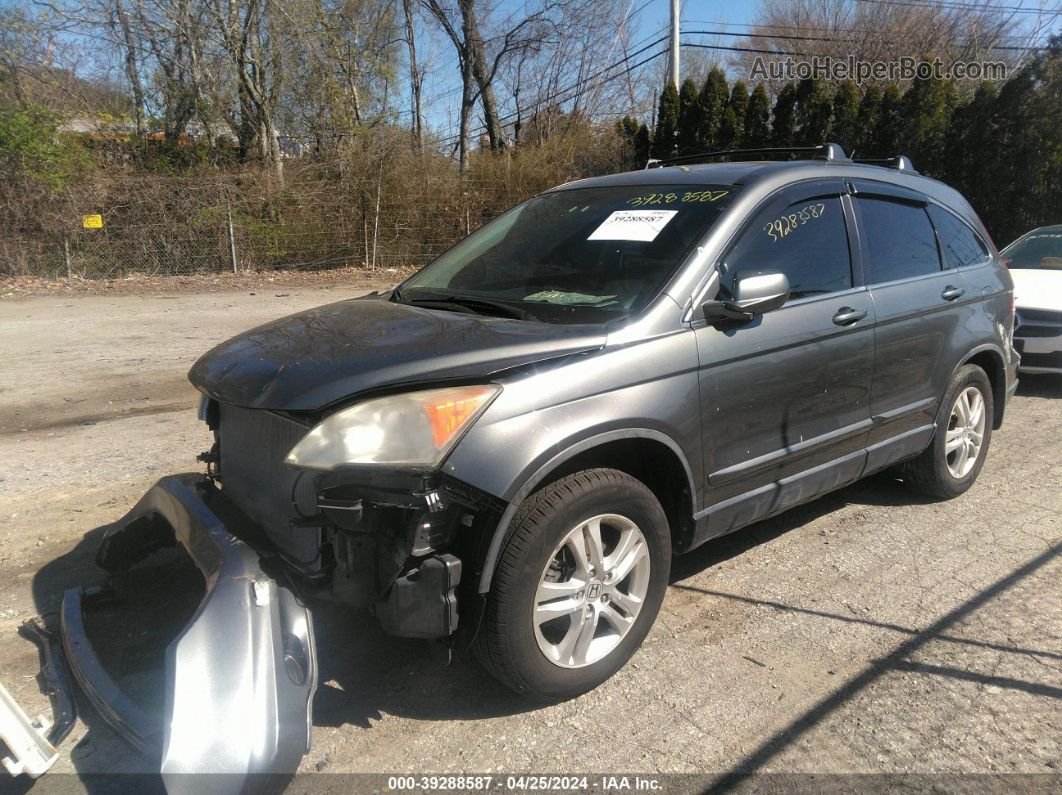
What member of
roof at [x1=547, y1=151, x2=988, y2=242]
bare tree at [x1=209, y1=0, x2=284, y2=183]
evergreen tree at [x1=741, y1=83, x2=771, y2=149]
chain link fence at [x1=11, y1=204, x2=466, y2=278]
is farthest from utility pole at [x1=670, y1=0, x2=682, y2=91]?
roof at [x1=547, y1=151, x2=988, y2=242]

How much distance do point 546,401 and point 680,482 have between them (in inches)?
31.1

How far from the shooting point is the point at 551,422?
2.73m

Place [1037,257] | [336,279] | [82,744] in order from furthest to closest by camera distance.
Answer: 1. [336,279]
2. [1037,257]
3. [82,744]

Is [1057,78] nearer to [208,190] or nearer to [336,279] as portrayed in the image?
[336,279]

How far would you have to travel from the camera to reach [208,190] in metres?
18.0

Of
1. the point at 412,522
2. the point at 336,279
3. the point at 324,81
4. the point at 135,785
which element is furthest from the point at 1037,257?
the point at 324,81

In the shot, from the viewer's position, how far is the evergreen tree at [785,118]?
1744 cm

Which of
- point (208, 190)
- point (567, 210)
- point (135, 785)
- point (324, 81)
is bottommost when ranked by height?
point (135, 785)

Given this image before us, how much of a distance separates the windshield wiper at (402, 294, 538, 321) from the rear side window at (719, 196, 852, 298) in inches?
33.9

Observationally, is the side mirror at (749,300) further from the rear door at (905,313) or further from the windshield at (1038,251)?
the windshield at (1038,251)

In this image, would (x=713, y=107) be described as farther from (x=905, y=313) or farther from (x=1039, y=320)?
(x=905, y=313)

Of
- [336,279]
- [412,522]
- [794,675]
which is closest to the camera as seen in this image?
[412,522]

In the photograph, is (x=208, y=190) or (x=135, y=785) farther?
(x=208, y=190)

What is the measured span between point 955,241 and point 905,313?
96cm
